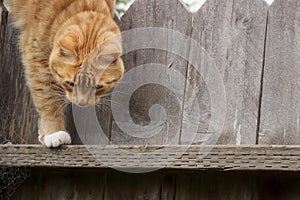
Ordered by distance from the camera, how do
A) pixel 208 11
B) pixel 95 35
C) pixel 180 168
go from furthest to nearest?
1. pixel 95 35
2. pixel 208 11
3. pixel 180 168

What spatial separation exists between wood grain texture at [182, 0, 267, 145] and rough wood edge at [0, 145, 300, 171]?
0.17 metres

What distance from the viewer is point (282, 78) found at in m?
2.29

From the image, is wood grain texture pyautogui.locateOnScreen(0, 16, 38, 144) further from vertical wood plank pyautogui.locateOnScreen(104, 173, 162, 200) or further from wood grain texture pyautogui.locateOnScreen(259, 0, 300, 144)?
wood grain texture pyautogui.locateOnScreen(259, 0, 300, 144)

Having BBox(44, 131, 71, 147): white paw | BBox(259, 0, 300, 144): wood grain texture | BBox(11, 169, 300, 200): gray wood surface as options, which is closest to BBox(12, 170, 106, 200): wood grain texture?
BBox(11, 169, 300, 200): gray wood surface

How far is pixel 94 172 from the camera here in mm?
2584

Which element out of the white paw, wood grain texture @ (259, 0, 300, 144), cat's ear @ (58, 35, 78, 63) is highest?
cat's ear @ (58, 35, 78, 63)

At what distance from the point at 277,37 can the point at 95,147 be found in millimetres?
765

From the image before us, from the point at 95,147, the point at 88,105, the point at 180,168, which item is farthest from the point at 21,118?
the point at 180,168

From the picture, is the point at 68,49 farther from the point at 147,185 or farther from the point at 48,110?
the point at 147,185

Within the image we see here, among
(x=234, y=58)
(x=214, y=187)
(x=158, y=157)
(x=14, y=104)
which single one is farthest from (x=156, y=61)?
(x=14, y=104)

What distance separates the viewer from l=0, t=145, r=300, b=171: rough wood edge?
82.7 inches

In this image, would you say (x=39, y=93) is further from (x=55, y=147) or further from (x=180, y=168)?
(x=180, y=168)

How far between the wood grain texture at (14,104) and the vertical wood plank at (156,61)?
1.42 ft

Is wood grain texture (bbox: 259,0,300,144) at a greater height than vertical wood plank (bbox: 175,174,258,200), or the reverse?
wood grain texture (bbox: 259,0,300,144)
